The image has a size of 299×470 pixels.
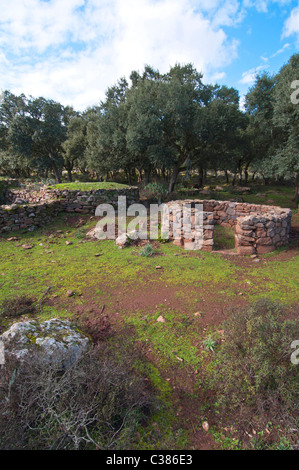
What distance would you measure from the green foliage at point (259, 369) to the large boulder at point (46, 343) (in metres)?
1.84

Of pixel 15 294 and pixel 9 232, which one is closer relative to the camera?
pixel 15 294

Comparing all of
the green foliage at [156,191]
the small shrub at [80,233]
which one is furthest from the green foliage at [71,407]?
the green foliage at [156,191]

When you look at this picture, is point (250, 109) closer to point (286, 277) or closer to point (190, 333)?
point (286, 277)

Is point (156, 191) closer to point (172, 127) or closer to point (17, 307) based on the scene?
point (172, 127)

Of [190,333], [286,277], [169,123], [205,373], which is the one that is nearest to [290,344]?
[205,373]

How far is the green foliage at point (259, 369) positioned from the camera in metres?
2.41

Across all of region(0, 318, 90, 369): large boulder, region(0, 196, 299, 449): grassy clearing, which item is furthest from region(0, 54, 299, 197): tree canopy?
region(0, 318, 90, 369): large boulder

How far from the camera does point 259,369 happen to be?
265cm

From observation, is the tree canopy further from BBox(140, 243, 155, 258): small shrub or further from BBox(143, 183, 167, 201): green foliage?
BBox(140, 243, 155, 258): small shrub

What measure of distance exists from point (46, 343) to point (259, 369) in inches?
103

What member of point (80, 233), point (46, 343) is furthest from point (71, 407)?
point (80, 233)

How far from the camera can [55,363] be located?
2479 mm

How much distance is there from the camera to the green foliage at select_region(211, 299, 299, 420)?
2.41 meters

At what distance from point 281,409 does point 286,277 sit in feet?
13.4
